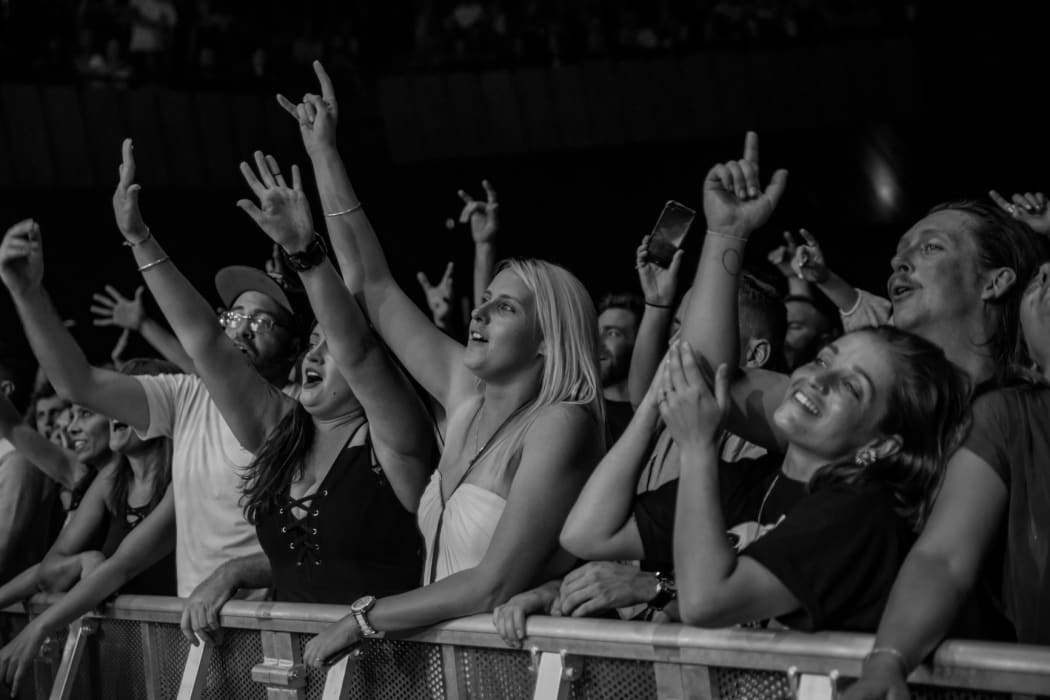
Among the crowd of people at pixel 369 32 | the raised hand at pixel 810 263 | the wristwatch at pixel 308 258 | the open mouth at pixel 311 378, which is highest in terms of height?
the crowd of people at pixel 369 32

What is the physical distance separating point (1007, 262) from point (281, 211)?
4.42 ft

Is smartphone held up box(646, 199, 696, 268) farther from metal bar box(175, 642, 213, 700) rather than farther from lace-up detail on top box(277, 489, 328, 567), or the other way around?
metal bar box(175, 642, 213, 700)

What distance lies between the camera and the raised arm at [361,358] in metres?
2.34

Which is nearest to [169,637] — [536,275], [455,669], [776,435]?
[455,669]

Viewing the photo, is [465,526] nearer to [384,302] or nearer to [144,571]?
[384,302]

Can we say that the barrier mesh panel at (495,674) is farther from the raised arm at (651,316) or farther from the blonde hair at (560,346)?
the raised arm at (651,316)

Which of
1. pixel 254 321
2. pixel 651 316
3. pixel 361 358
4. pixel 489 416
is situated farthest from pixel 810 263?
pixel 254 321

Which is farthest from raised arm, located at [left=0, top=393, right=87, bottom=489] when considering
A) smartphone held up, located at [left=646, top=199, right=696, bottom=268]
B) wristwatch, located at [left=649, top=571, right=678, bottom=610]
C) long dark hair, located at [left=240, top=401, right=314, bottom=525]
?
wristwatch, located at [left=649, top=571, right=678, bottom=610]

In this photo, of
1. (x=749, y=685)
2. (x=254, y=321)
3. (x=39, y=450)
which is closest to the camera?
(x=749, y=685)

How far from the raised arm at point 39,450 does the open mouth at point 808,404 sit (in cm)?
244

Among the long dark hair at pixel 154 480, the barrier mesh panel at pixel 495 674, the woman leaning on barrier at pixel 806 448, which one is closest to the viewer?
the woman leaning on barrier at pixel 806 448

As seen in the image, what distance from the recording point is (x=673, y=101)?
30.6 ft

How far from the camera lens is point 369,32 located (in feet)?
32.7

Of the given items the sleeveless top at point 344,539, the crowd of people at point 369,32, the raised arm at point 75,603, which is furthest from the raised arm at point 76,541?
the crowd of people at point 369,32
